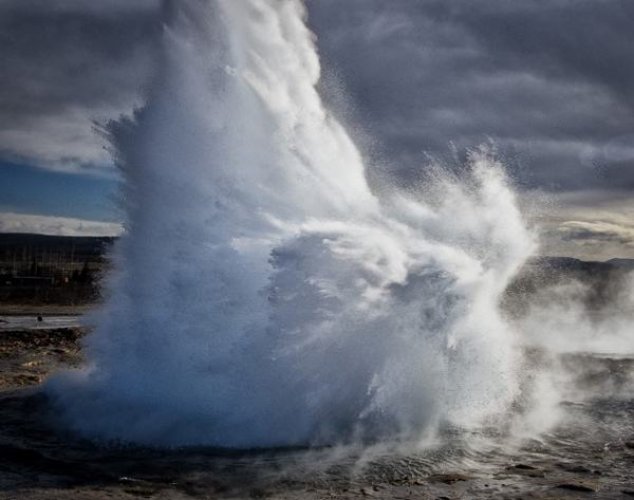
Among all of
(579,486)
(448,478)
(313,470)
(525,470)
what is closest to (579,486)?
(579,486)

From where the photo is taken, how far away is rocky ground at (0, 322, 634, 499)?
696cm

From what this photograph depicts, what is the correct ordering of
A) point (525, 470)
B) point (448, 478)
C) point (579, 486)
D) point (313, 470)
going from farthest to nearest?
point (525, 470)
point (313, 470)
point (448, 478)
point (579, 486)

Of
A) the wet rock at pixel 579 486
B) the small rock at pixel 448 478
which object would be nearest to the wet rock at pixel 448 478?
the small rock at pixel 448 478

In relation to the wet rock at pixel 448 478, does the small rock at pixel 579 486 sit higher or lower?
higher

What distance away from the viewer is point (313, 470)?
7.73m

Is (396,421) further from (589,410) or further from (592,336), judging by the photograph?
(592,336)

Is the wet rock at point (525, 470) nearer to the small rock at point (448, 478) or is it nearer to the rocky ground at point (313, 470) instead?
the rocky ground at point (313, 470)

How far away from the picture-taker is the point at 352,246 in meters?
9.97

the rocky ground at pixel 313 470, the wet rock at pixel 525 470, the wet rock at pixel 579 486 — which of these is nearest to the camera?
the rocky ground at pixel 313 470

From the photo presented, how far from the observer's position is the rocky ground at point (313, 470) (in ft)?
22.8

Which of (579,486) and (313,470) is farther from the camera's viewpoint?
(313,470)

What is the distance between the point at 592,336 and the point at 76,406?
64.4ft

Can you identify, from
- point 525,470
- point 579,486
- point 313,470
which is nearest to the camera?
point 579,486

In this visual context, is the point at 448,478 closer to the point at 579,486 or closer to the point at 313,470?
the point at 579,486
